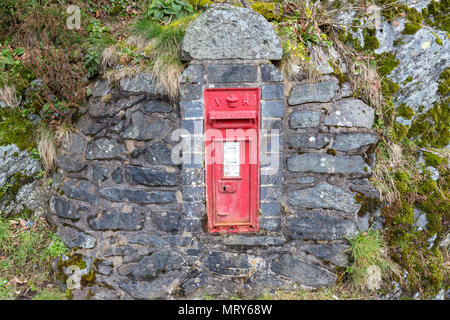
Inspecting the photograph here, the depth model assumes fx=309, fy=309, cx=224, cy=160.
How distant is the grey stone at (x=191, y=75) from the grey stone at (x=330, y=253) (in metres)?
2.01

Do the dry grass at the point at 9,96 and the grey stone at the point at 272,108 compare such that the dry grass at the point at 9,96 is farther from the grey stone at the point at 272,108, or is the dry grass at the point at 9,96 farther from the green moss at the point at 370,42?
the green moss at the point at 370,42

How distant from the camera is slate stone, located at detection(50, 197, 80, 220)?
331 cm

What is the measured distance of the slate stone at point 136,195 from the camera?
3156mm

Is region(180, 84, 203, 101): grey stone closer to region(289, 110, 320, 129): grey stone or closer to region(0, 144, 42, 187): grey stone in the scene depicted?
region(289, 110, 320, 129): grey stone

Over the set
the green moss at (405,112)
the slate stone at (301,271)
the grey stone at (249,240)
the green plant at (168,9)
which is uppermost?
the green plant at (168,9)

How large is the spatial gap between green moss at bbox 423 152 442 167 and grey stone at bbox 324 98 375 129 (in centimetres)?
93

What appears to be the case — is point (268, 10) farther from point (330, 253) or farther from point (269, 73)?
point (330, 253)

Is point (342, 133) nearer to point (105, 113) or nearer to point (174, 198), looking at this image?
point (174, 198)

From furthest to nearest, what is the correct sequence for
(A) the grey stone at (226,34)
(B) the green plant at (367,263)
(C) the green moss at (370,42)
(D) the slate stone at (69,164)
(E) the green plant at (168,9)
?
(C) the green moss at (370,42)
(E) the green plant at (168,9)
(D) the slate stone at (69,164)
(B) the green plant at (367,263)
(A) the grey stone at (226,34)

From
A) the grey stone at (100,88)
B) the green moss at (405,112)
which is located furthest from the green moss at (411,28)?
the grey stone at (100,88)

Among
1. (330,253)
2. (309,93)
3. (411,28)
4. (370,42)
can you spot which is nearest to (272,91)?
(309,93)

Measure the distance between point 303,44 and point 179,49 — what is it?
130cm

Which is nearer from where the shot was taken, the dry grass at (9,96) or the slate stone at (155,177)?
the slate stone at (155,177)

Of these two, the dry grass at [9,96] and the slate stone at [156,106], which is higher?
the slate stone at [156,106]
